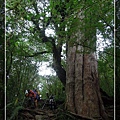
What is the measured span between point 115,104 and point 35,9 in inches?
44.5

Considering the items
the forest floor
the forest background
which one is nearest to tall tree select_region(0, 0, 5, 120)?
the forest background

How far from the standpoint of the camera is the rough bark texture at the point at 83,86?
1.74m

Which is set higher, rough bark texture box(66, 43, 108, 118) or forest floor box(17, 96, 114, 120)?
rough bark texture box(66, 43, 108, 118)

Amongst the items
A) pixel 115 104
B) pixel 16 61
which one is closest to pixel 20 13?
pixel 16 61

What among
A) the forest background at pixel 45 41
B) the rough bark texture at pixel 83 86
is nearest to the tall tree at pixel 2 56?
the forest background at pixel 45 41

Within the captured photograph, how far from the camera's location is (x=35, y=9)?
199 cm

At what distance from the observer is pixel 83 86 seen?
186cm

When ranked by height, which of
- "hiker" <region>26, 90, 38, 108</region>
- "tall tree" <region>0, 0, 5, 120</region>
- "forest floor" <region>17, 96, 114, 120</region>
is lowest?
"forest floor" <region>17, 96, 114, 120</region>

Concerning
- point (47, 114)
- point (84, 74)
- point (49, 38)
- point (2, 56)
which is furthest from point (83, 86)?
point (2, 56)

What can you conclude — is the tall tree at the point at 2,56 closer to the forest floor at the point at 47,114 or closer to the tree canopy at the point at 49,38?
the tree canopy at the point at 49,38

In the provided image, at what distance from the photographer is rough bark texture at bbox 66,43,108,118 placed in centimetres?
174

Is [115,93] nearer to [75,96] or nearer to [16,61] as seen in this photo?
[75,96]

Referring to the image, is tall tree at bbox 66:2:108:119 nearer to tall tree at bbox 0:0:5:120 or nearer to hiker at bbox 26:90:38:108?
hiker at bbox 26:90:38:108

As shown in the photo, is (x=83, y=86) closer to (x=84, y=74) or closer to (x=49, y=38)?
(x=84, y=74)
